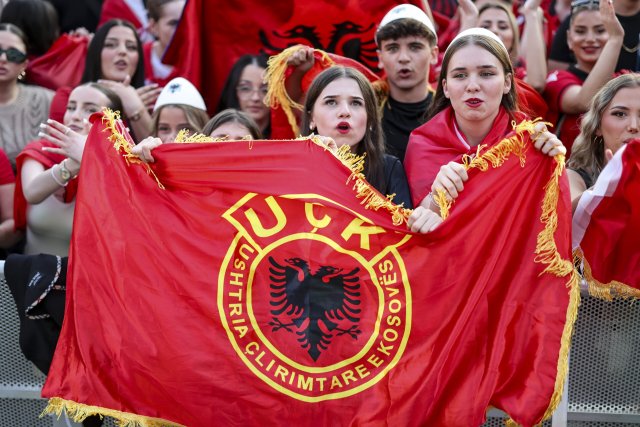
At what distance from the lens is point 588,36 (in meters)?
6.79

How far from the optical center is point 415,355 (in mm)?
4707

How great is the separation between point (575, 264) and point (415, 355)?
98 centimetres

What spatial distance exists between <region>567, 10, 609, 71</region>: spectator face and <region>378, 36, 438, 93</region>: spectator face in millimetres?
1080

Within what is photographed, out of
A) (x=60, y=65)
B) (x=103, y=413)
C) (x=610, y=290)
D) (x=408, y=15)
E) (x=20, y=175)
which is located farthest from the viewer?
(x=60, y=65)

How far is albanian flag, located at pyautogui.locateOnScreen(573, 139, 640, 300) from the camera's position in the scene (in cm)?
492

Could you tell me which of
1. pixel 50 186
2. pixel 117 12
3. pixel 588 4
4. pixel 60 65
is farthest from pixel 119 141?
pixel 117 12

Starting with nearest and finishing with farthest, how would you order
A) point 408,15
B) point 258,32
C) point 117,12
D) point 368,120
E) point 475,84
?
1. point 475,84
2. point 368,120
3. point 408,15
4. point 258,32
5. point 117,12

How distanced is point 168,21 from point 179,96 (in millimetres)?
1376

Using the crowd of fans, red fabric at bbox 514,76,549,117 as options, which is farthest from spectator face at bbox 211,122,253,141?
red fabric at bbox 514,76,549,117

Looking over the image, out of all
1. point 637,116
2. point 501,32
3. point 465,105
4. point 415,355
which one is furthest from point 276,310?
point 501,32

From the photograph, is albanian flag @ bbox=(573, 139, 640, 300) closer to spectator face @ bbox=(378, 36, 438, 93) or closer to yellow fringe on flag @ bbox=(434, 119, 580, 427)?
yellow fringe on flag @ bbox=(434, 119, 580, 427)

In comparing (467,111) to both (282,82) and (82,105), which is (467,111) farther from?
(82,105)

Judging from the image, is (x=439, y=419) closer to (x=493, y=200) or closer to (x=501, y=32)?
(x=493, y=200)

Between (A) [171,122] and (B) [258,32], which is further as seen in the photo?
(B) [258,32]
